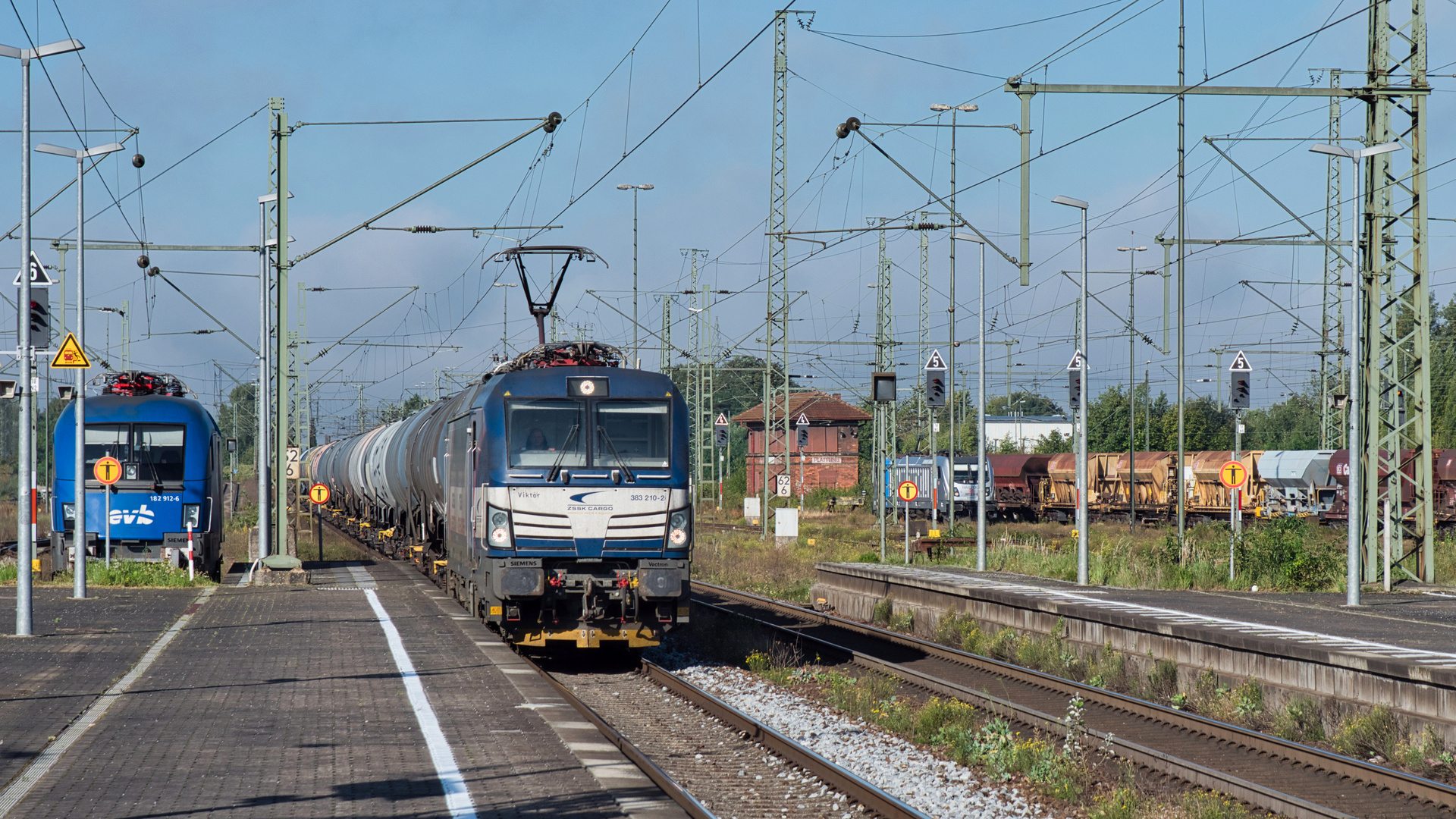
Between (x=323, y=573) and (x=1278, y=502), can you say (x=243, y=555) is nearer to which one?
(x=323, y=573)

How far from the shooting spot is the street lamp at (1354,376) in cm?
1819

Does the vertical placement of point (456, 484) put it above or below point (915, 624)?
above

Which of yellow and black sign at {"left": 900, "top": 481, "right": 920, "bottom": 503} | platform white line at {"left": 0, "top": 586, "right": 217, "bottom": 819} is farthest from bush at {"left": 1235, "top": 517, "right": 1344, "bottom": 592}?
platform white line at {"left": 0, "top": 586, "right": 217, "bottom": 819}

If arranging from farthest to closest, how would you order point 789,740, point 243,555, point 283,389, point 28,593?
point 243,555 < point 283,389 < point 28,593 < point 789,740

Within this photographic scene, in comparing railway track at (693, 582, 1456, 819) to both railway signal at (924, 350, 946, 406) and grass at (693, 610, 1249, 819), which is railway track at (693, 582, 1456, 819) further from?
railway signal at (924, 350, 946, 406)

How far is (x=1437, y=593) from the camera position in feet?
68.8

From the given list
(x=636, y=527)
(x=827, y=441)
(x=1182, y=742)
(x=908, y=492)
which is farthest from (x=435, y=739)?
(x=827, y=441)

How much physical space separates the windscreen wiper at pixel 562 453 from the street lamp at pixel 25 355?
621 cm

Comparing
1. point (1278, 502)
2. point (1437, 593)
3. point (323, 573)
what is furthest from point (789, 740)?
point (1278, 502)

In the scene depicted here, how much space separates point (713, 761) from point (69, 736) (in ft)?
15.5

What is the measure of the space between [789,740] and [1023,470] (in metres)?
47.6

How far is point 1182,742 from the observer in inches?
451

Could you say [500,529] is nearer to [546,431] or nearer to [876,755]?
[546,431]

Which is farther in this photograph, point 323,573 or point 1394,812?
point 323,573
